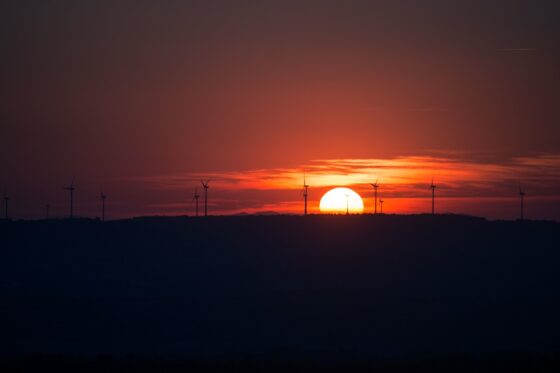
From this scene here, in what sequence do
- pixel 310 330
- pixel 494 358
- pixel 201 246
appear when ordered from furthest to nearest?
pixel 201 246 → pixel 310 330 → pixel 494 358

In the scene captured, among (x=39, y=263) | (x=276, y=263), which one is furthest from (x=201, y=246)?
(x=39, y=263)

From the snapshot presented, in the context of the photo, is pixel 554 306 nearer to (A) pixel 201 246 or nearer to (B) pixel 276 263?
(B) pixel 276 263

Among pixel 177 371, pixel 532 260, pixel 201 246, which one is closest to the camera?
pixel 177 371

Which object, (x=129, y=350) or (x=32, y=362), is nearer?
(x=32, y=362)

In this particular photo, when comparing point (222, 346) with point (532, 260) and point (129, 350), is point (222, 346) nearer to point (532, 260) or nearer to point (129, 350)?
point (129, 350)

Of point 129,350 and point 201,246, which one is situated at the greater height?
point 201,246

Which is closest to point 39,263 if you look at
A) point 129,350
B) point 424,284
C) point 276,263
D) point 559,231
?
point 276,263

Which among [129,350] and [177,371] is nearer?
[177,371]
